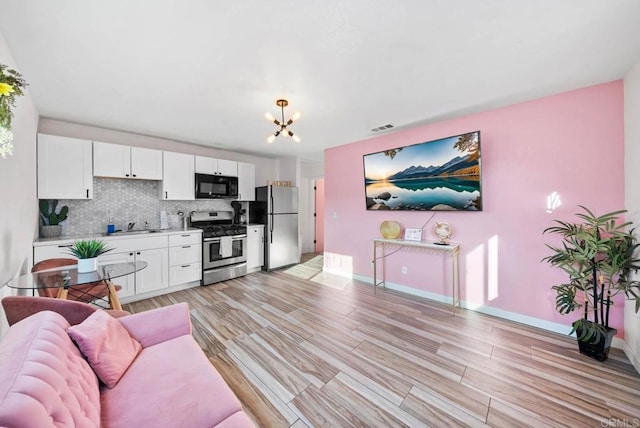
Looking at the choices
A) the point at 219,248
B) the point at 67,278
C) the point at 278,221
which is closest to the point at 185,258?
the point at 219,248

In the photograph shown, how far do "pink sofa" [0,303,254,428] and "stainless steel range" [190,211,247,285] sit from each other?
2587mm

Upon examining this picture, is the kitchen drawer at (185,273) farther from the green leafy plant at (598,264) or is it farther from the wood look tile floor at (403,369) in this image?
the green leafy plant at (598,264)

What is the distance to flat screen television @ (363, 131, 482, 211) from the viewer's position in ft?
9.76

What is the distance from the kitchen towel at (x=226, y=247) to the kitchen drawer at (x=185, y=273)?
41 cm

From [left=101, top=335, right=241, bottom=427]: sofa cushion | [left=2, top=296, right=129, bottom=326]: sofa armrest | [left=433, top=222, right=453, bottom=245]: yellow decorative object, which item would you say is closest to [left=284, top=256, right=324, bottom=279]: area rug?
[left=433, top=222, right=453, bottom=245]: yellow decorative object

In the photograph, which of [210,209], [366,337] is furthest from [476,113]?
[210,209]

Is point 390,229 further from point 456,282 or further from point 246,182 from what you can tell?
point 246,182

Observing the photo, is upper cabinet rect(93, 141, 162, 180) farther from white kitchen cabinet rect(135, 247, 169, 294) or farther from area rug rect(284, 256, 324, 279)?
area rug rect(284, 256, 324, 279)

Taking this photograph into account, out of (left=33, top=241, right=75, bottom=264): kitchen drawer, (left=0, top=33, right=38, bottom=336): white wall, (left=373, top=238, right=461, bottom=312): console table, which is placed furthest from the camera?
(left=373, top=238, right=461, bottom=312): console table

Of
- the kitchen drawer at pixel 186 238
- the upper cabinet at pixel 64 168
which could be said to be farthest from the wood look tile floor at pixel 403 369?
the upper cabinet at pixel 64 168

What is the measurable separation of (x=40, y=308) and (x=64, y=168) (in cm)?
264

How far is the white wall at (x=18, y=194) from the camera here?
1719mm

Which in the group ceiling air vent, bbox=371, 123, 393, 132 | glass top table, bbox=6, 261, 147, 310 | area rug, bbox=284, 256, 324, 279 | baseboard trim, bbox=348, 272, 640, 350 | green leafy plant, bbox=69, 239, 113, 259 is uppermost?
ceiling air vent, bbox=371, 123, 393, 132

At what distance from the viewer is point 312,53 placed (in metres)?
1.86
